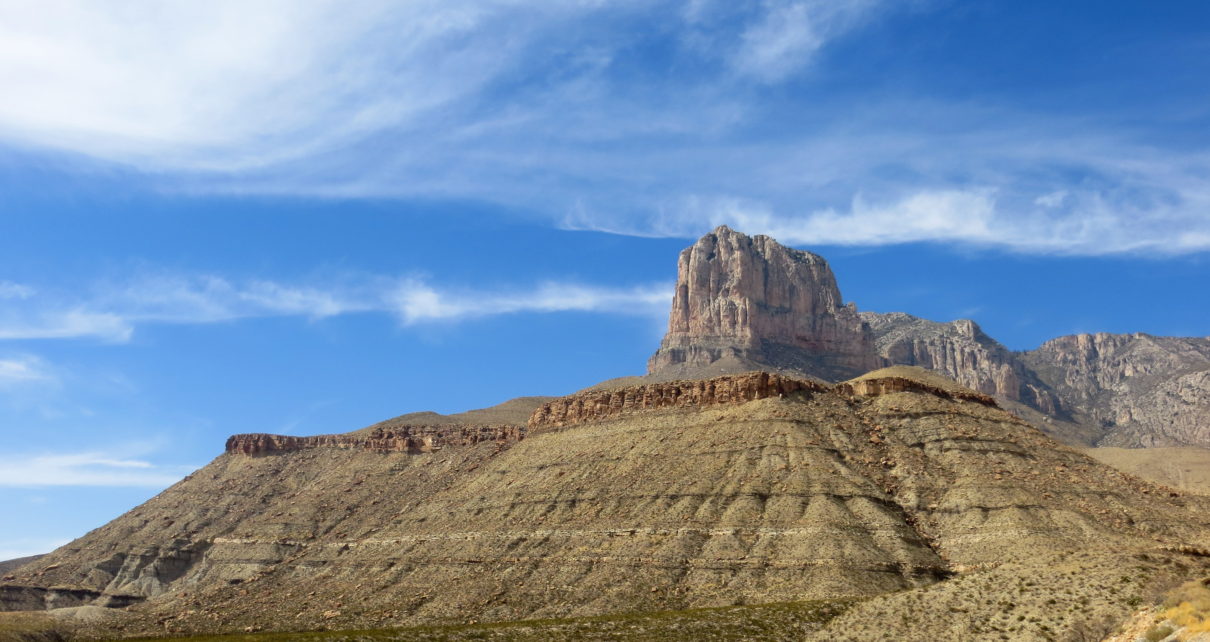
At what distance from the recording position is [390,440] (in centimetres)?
14488

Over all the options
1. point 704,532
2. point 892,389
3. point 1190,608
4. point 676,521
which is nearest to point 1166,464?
point 892,389

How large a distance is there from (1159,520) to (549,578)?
43.9 m

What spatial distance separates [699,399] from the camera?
109750mm

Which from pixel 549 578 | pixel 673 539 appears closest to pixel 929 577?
pixel 673 539

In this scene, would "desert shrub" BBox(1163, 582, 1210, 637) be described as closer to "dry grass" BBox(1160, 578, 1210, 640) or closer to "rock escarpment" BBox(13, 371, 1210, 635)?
"dry grass" BBox(1160, 578, 1210, 640)

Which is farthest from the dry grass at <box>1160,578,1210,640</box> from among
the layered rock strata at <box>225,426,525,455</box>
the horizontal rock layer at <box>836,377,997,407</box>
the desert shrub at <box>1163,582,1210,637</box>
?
the layered rock strata at <box>225,426,525,455</box>

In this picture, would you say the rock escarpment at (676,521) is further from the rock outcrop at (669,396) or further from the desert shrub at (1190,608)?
the desert shrub at (1190,608)

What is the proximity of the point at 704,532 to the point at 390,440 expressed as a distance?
7458 centimetres

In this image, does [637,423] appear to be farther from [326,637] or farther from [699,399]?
[326,637]

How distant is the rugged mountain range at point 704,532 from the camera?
6281 centimetres

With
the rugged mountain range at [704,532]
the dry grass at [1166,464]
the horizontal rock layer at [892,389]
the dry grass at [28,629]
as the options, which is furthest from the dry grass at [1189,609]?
the dry grass at [1166,464]

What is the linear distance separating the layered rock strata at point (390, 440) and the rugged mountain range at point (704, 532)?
3584 millimetres

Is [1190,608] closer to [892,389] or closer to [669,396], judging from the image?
[892,389]

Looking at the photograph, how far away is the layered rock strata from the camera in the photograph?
138m
